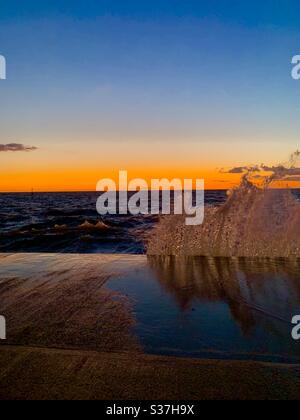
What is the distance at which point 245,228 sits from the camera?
7.14m

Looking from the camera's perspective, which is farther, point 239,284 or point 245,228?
point 245,228

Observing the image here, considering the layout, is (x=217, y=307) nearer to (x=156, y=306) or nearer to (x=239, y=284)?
(x=156, y=306)

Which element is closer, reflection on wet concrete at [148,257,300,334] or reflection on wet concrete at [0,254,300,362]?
reflection on wet concrete at [0,254,300,362]

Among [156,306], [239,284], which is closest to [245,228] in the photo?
[239,284]

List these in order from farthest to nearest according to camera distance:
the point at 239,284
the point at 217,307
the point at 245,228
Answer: the point at 245,228 < the point at 239,284 < the point at 217,307

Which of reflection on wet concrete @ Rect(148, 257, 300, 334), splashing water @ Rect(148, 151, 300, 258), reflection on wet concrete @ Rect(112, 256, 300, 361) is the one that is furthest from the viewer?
splashing water @ Rect(148, 151, 300, 258)

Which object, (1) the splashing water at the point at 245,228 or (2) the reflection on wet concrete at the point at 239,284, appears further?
(1) the splashing water at the point at 245,228

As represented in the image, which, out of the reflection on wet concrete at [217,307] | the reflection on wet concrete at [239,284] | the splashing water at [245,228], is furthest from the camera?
the splashing water at [245,228]

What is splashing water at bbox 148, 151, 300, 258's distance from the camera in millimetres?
6727

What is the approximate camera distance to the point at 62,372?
7.46 ft

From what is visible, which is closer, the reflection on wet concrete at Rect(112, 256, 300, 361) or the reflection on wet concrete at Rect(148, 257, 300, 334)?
the reflection on wet concrete at Rect(112, 256, 300, 361)

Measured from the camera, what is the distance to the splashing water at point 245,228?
265 inches

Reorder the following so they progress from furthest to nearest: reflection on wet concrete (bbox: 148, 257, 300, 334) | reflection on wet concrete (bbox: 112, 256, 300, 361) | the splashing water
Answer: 1. the splashing water
2. reflection on wet concrete (bbox: 148, 257, 300, 334)
3. reflection on wet concrete (bbox: 112, 256, 300, 361)
